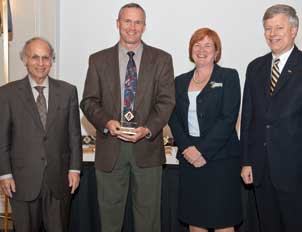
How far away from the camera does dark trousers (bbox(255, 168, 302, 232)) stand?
8.04 ft

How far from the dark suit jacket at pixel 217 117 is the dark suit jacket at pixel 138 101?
0.17 meters

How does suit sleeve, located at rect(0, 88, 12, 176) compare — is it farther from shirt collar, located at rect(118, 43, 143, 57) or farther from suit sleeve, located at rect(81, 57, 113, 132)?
shirt collar, located at rect(118, 43, 143, 57)

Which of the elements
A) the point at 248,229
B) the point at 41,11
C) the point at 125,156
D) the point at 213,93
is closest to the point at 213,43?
the point at 213,93

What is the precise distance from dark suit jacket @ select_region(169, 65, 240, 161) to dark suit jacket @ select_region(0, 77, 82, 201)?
2.71ft

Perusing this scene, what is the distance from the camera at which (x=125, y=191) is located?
290 cm

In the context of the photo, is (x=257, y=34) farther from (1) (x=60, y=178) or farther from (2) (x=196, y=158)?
(1) (x=60, y=178)

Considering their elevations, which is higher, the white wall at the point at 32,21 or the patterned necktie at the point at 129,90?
the white wall at the point at 32,21

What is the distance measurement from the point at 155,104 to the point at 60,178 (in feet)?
2.59

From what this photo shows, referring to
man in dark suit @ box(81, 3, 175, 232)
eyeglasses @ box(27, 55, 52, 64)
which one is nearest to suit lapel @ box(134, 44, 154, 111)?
man in dark suit @ box(81, 3, 175, 232)

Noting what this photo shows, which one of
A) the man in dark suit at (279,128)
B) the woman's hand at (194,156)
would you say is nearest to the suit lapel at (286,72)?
the man in dark suit at (279,128)

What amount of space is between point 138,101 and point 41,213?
94 cm

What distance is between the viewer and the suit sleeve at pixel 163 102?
2750mm

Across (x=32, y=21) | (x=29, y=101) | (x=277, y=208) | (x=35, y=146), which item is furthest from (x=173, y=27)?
(x=277, y=208)

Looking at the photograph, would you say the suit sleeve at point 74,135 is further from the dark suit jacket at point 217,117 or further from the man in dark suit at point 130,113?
the dark suit jacket at point 217,117
